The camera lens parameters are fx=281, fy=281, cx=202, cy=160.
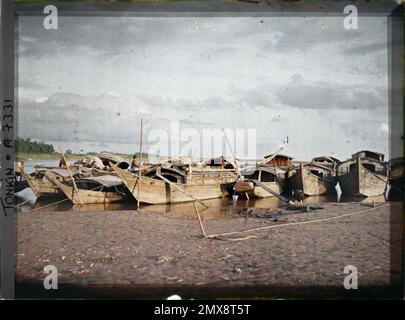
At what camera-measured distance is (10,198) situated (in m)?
3.06

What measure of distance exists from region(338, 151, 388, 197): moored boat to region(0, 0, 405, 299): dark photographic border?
0.68 metres

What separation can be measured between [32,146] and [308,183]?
18.7ft

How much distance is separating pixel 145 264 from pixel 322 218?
8.35 ft

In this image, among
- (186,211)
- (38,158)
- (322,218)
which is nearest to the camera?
(38,158)

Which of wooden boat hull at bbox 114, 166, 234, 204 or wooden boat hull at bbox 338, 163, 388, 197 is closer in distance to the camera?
wooden boat hull at bbox 338, 163, 388, 197

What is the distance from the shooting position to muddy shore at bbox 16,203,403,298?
115 inches

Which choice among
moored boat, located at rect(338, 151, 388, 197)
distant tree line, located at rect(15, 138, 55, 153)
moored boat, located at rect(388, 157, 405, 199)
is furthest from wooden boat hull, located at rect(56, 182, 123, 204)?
moored boat, located at rect(388, 157, 405, 199)

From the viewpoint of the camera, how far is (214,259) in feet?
10.3

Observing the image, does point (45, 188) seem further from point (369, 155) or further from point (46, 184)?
point (369, 155)

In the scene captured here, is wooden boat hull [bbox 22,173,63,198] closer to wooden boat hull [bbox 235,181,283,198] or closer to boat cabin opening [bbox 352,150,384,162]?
wooden boat hull [bbox 235,181,283,198]

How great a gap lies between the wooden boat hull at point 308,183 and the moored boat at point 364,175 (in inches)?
34.3

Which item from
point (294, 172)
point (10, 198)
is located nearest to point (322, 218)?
point (294, 172)

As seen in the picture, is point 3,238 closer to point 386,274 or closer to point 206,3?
point 206,3
